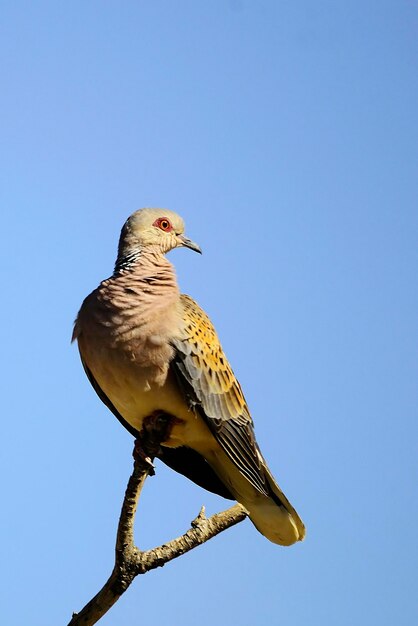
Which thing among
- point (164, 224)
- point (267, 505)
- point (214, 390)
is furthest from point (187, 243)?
point (267, 505)

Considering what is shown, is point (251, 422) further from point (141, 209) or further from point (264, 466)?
point (141, 209)

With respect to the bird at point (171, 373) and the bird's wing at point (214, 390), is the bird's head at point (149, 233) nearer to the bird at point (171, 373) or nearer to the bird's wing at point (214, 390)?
the bird at point (171, 373)

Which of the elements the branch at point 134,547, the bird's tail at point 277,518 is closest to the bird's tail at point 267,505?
the bird's tail at point 277,518

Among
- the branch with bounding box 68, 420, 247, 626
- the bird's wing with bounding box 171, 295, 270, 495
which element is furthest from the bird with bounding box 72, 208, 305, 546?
the branch with bounding box 68, 420, 247, 626

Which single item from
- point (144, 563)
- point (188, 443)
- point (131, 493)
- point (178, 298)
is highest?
point (178, 298)

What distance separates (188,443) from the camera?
16.1 feet

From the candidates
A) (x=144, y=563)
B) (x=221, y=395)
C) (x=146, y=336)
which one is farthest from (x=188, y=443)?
(x=144, y=563)

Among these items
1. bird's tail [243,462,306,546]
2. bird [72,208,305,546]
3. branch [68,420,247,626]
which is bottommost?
branch [68,420,247,626]

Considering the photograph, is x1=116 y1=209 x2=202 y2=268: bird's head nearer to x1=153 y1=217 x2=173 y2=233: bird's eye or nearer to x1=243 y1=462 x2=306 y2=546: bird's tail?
x1=153 y1=217 x2=173 y2=233: bird's eye

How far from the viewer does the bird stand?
4484 mm

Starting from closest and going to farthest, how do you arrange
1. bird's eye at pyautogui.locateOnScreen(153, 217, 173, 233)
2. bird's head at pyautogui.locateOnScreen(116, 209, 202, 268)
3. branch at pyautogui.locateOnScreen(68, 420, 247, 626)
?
branch at pyautogui.locateOnScreen(68, 420, 247, 626)
bird's head at pyautogui.locateOnScreen(116, 209, 202, 268)
bird's eye at pyautogui.locateOnScreen(153, 217, 173, 233)

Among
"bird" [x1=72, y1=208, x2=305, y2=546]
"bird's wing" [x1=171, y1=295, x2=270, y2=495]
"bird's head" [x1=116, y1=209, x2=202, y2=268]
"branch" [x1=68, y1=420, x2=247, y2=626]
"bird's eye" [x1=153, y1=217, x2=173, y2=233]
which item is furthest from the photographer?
"bird's eye" [x1=153, y1=217, x2=173, y2=233]

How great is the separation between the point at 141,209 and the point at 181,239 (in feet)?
0.96

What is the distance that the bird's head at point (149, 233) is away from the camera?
495cm
